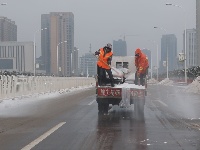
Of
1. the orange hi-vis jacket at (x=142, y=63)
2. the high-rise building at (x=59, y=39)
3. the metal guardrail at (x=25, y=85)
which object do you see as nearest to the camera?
the orange hi-vis jacket at (x=142, y=63)

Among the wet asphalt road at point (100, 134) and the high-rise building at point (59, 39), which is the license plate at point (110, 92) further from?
the high-rise building at point (59, 39)

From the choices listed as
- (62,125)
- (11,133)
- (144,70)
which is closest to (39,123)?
(62,125)

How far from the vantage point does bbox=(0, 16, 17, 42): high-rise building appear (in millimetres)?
112312

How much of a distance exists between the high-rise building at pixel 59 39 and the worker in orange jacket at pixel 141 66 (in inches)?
4182

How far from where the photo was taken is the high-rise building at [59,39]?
130 m

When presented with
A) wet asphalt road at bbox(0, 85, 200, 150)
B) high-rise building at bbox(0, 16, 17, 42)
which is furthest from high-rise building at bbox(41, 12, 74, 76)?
wet asphalt road at bbox(0, 85, 200, 150)

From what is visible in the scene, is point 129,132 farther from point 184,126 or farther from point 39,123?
point 39,123

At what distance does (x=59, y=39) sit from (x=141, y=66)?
118 meters

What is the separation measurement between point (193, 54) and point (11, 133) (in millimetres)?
105588

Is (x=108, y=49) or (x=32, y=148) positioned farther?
(x=108, y=49)

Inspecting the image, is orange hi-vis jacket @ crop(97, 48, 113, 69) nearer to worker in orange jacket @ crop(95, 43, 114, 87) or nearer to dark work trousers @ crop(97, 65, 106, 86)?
worker in orange jacket @ crop(95, 43, 114, 87)

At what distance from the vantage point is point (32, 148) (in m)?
8.88

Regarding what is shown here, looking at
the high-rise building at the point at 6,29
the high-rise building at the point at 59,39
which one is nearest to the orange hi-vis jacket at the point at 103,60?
the high-rise building at the point at 6,29

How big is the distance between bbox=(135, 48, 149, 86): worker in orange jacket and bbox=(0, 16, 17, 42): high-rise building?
312 feet
